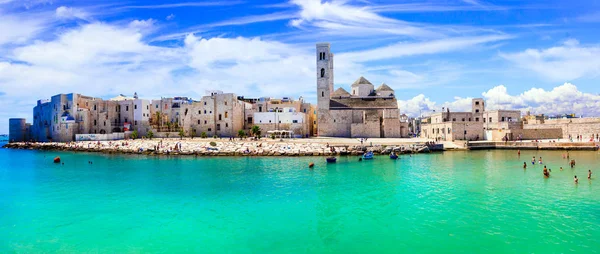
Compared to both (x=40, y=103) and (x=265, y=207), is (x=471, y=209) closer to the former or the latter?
(x=265, y=207)

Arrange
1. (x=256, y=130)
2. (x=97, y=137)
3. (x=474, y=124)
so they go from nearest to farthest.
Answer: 1. (x=474, y=124)
2. (x=256, y=130)
3. (x=97, y=137)

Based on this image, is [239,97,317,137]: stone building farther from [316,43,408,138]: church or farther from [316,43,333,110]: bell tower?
[316,43,333,110]: bell tower

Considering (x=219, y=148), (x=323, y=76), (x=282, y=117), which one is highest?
(x=323, y=76)

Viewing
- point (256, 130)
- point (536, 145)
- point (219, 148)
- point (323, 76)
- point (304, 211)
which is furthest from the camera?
point (323, 76)

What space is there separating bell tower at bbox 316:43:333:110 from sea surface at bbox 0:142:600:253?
27.2m

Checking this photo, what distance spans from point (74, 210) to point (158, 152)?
26.2 metres

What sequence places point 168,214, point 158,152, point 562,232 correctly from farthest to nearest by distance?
point 158,152
point 168,214
point 562,232

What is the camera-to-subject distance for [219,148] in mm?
42094

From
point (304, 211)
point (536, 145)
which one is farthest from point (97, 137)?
point (536, 145)

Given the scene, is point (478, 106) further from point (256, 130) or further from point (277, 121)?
point (256, 130)

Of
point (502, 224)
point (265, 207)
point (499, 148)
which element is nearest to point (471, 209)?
point (502, 224)

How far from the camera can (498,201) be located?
16.9 meters

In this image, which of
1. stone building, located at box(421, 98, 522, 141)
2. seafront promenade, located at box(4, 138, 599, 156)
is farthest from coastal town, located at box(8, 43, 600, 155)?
seafront promenade, located at box(4, 138, 599, 156)

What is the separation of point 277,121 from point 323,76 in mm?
9638
